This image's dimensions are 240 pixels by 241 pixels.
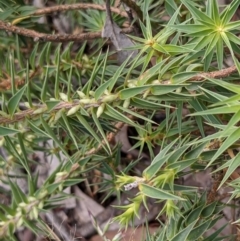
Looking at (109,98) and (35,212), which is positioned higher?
(109,98)

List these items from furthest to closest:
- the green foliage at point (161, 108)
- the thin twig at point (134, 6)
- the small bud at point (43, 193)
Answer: the small bud at point (43, 193) → the thin twig at point (134, 6) → the green foliage at point (161, 108)

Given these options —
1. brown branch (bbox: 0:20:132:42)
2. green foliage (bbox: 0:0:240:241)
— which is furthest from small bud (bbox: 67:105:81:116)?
brown branch (bbox: 0:20:132:42)

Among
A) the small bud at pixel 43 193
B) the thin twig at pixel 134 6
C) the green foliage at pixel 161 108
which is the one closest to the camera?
the green foliage at pixel 161 108

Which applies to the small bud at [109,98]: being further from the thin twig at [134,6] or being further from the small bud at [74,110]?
the thin twig at [134,6]

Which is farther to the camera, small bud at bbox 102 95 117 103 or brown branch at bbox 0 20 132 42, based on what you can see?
brown branch at bbox 0 20 132 42

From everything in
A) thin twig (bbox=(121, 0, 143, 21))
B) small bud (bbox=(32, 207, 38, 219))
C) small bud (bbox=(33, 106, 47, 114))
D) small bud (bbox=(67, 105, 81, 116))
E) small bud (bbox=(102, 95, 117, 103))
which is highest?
thin twig (bbox=(121, 0, 143, 21))

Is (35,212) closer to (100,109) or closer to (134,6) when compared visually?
(100,109)

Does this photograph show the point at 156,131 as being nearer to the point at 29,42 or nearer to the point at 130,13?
the point at 130,13

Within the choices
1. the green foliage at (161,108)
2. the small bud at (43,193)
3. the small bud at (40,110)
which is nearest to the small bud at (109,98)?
the green foliage at (161,108)

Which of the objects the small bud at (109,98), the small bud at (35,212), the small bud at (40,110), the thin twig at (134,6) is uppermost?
the thin twig at (134,6)

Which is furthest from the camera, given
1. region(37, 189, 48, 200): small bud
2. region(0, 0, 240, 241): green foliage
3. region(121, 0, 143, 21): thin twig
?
region(37, 189, 48, 200): small bud

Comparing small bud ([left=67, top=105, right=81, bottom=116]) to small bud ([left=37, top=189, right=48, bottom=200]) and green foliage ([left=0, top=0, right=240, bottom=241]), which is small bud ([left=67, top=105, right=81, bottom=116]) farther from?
small bud ([left=37, top=189, right=48, bottom=200])

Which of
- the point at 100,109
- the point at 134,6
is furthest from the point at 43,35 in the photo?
the point at 100,109
